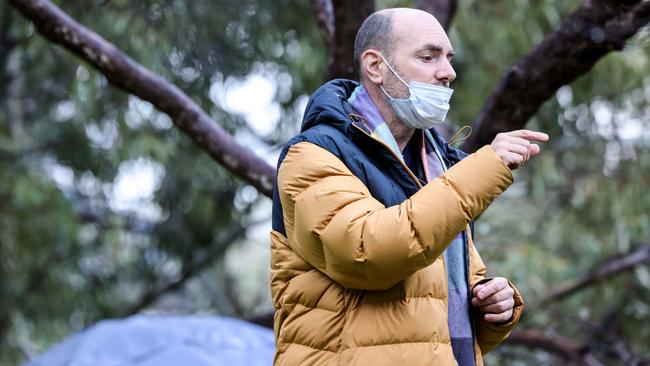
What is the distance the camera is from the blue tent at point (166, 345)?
5.82 meters

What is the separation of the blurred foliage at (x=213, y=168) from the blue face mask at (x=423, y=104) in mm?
4601

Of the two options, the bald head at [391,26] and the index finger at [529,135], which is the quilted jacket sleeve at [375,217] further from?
the bald head at [391,26]

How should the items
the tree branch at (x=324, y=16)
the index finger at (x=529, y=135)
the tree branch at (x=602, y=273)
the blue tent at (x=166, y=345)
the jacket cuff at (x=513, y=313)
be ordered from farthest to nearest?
1. the tree branch at (x=602, y=273)
2. the blue tent at (x=166, y=345)
3. the tree branch at (x=324, y=16)
4. the jacket cuff at (x=513, y=313)
5. the index finger at (x=529, y=135)

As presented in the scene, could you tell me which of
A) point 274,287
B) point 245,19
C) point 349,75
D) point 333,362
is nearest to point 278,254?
point 274,287

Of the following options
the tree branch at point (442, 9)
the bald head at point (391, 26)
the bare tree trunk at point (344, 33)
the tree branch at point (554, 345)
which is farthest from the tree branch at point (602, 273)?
the bald head at point (391, 26)

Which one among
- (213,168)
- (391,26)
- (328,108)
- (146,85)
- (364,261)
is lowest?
(213,168)

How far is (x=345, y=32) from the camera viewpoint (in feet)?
12.6

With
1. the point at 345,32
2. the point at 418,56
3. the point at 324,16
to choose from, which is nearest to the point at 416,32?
the point at 418,56

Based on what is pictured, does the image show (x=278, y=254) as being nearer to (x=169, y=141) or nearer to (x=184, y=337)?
(x=184, y=337)

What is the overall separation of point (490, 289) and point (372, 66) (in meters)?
0.55

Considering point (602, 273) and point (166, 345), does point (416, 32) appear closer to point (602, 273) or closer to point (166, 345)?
point (166, 345)

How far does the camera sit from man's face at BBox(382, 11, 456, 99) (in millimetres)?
2344

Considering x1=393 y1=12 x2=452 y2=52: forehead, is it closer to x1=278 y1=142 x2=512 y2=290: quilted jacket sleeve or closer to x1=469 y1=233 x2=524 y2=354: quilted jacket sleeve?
x1=278 y1=142 x2=512 y2=290: quilted jacket sleeve

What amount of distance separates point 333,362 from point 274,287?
10.0 inches
